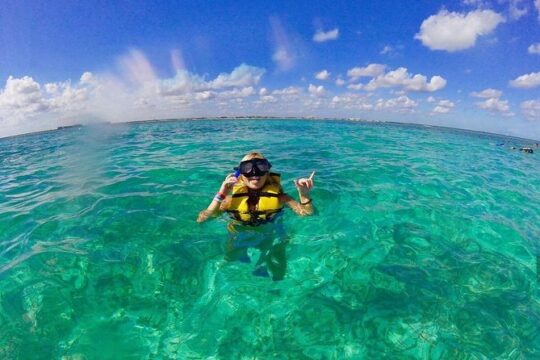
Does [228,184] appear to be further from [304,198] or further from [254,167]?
[304,198]

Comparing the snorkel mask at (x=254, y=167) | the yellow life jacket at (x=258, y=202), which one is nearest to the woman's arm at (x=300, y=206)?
the yellow life jacket at (x=258, y=202)

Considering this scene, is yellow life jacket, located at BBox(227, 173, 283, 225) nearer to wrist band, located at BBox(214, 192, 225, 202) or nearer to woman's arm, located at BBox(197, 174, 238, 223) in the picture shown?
woman's arm, located at BBox(197, 174, 238, 223)

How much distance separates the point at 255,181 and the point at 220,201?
76 centimetres

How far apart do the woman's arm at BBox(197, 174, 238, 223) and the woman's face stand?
0.87ft

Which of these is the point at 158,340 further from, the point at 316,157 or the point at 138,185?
the point at 316,157

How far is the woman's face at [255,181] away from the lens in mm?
5353

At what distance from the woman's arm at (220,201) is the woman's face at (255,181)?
0.26 metres

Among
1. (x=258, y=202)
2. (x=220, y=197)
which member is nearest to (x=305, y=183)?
(x=258, y=202)

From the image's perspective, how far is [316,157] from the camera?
55.1 feet

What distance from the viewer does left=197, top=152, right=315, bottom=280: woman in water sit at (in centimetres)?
523

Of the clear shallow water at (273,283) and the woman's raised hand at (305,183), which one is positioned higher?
the woman's raised hand at (305,183)

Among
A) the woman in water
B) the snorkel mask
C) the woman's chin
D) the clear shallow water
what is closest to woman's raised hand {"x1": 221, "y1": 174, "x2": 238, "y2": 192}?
the woman in water

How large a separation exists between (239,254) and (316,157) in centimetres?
1184

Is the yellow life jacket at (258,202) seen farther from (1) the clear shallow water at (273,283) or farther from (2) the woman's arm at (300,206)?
(1) the clear shallow water at (273,283)
